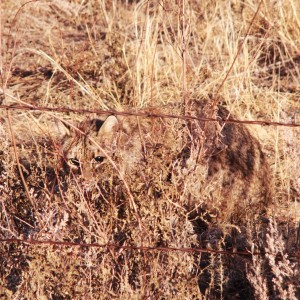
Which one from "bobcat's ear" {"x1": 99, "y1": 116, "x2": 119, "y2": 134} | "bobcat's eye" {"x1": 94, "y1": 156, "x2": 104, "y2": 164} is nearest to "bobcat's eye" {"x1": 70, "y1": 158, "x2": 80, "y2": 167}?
"bobcat's eye" {"x1": 94, "y1": 156, "x2": 104, "y2": 164}

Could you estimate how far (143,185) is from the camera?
14.5 ft

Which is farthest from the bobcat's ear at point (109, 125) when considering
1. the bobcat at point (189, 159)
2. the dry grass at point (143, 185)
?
the dry grass at point (143, 185)

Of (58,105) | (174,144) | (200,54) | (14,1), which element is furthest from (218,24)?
(174,144)

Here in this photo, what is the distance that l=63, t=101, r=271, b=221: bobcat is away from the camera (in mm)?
4387

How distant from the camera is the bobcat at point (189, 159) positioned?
4.39 meters

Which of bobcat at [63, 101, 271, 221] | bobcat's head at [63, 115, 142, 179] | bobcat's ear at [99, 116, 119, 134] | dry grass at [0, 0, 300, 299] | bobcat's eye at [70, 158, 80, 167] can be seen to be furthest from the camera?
bobcat's ear at [99, 116, 119, 134]

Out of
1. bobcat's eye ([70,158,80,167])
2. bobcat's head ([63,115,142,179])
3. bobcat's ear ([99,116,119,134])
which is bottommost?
bobcat's eye ([70,158,80,167])

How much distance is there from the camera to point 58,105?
6.95m

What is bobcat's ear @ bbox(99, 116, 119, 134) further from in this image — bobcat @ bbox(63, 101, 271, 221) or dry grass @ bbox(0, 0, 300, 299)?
dry grass @ bbox(0, 0, 300, 299)

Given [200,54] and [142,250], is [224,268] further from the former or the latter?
[200,54]

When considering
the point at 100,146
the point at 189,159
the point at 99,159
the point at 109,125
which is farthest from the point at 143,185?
the point at 109,125

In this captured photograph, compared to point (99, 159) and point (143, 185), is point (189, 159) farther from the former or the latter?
point (99, 159)

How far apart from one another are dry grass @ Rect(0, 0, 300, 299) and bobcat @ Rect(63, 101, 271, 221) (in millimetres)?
92

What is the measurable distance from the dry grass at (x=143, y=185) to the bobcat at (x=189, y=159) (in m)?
0.09
